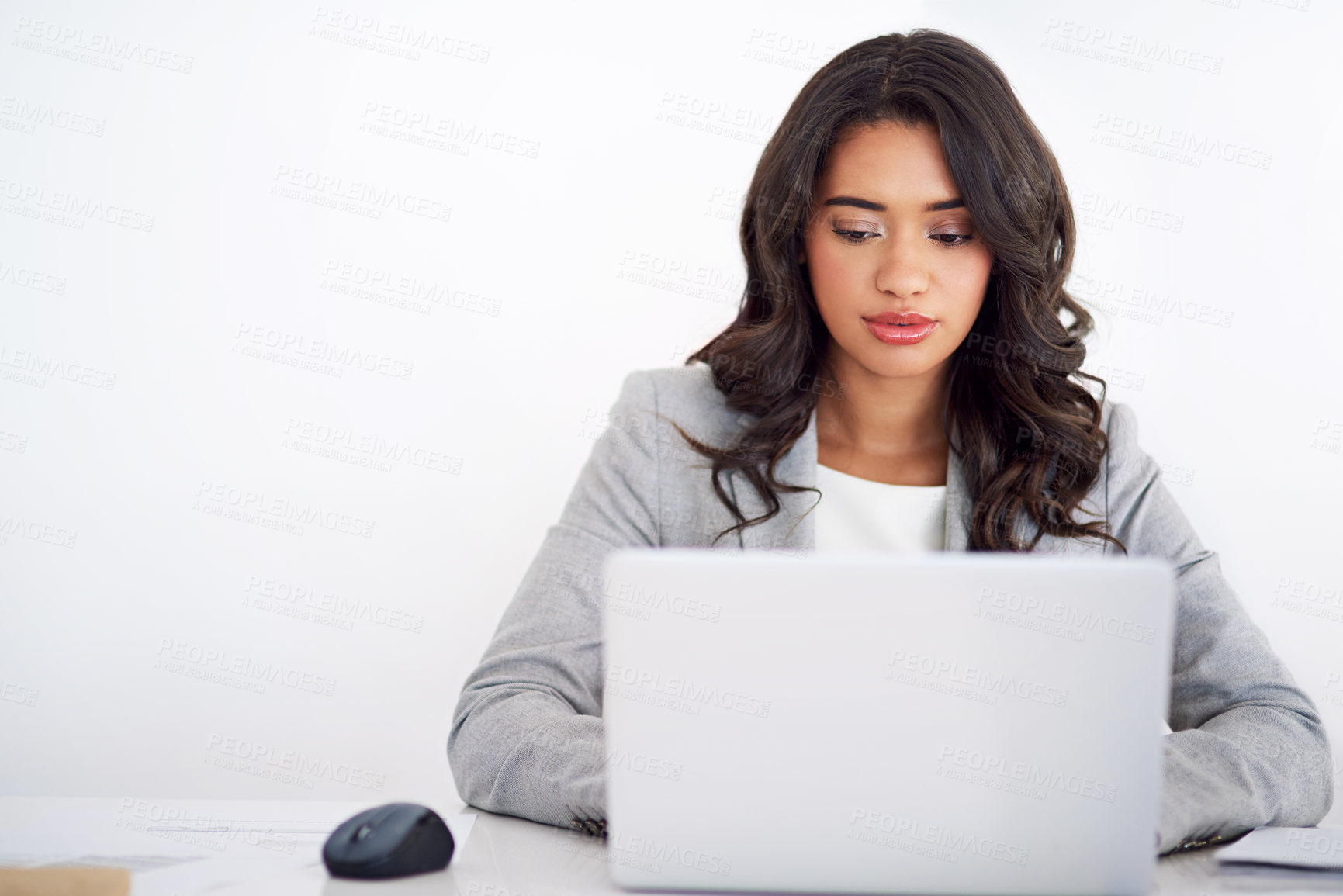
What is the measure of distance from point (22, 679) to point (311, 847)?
219cm

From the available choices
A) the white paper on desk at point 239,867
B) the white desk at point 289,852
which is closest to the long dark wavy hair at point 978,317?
the white desk at point 289,852

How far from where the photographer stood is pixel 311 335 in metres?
2.86

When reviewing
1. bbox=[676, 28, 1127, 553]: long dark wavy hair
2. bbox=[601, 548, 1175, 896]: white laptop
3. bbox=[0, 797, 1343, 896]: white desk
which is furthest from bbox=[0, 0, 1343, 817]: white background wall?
bbox=[601, 548, 1175, 896]: white laptop

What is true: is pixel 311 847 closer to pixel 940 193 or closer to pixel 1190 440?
pixel 940 193

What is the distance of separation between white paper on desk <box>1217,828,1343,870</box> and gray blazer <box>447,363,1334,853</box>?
2 cm

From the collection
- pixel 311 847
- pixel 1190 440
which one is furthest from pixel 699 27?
pixel 311 847

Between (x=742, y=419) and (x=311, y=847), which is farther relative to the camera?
(x=742, y=419)

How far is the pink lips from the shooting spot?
5.67 ft

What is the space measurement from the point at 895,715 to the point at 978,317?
1279 mm

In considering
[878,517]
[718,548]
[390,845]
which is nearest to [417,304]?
[718,548]

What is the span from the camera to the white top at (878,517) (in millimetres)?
1835

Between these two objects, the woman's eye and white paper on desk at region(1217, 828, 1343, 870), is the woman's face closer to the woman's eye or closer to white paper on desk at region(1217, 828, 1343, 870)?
the woman's eye

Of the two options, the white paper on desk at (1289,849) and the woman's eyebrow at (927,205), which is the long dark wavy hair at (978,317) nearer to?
the woman's eyebrow at (927,205)

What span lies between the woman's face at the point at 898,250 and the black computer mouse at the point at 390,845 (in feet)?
3.56
